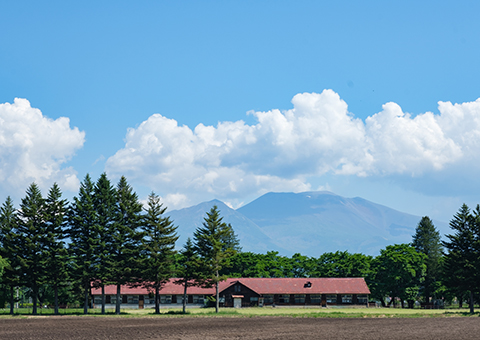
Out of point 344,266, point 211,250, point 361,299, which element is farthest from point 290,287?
point 211,250

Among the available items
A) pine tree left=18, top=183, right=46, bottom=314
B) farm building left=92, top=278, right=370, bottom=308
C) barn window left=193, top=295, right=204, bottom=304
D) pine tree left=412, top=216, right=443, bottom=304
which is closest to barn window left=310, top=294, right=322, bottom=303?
farm building left=92, top=278, right=370, bottom=308

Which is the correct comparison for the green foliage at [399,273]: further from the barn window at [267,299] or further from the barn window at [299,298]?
the barn window at [267,299]

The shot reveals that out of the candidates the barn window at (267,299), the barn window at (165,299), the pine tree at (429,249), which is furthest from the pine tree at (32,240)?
the pine tree at (429,249)

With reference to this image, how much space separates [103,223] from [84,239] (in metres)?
3.30

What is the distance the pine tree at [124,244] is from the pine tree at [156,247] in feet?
3.71

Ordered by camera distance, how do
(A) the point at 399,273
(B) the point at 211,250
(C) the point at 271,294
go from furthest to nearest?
1. (A) the point at 399,273
2. (C) the point at 271,294
3. (B) the point at 211,250

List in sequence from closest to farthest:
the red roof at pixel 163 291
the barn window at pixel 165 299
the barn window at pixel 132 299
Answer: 1. the red roof at pixel 163 291
2. the barn window at pixel 132 299
3. the barn window at pixel 165 299

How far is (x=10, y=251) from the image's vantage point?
66.8 m

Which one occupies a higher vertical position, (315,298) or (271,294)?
(271,294)

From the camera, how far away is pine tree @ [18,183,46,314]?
216 feet

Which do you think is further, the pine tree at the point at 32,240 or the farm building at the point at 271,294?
the farm building at the point at 271,294

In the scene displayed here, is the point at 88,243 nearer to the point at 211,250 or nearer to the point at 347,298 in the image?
the point at 211,250

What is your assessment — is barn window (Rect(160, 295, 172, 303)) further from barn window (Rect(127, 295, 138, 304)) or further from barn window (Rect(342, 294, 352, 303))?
barn window (Rect(342, 294, 352, 303))

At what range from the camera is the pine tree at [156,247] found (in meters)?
68.5
